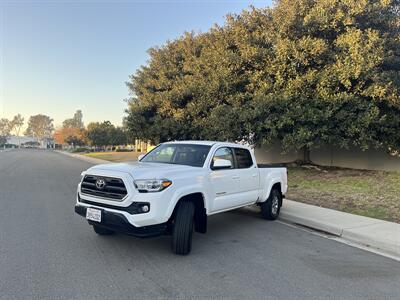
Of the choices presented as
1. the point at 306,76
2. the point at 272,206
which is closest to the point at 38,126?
→ the point at 306,76

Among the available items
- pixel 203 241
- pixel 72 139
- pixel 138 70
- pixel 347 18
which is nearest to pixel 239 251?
pixel 203 241

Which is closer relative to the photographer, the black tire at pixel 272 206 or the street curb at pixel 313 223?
the street curb at pixel 313 223

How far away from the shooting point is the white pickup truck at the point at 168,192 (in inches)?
192

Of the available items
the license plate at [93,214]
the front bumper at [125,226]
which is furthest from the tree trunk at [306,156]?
the license plate at [93,214]

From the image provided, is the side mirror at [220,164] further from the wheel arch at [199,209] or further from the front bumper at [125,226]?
the front bumper at [125,226]

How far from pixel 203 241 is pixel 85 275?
234cm

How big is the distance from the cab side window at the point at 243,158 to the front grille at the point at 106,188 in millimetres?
2748

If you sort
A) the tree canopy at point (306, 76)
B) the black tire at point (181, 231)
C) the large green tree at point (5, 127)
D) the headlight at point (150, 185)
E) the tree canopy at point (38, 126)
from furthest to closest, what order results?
the tree canopy at point (38, 126) < the large green tree at point (5, 127) < the tree canopy at point (306, 76) < the black tire at point (181, 231) < the headlight at point (150, 185)

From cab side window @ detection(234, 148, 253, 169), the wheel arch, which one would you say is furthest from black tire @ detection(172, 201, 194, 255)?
cab side window @ detection(234, 148, 253, 169)

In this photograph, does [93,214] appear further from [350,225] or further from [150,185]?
[350,225]

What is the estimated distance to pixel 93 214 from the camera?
5.24 m

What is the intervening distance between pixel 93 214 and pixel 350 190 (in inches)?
371

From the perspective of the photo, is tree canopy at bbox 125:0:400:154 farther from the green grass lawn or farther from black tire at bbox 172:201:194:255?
A: black tire at bbox 172:201:194:255

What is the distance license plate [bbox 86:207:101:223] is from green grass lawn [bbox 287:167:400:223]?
6.63m
